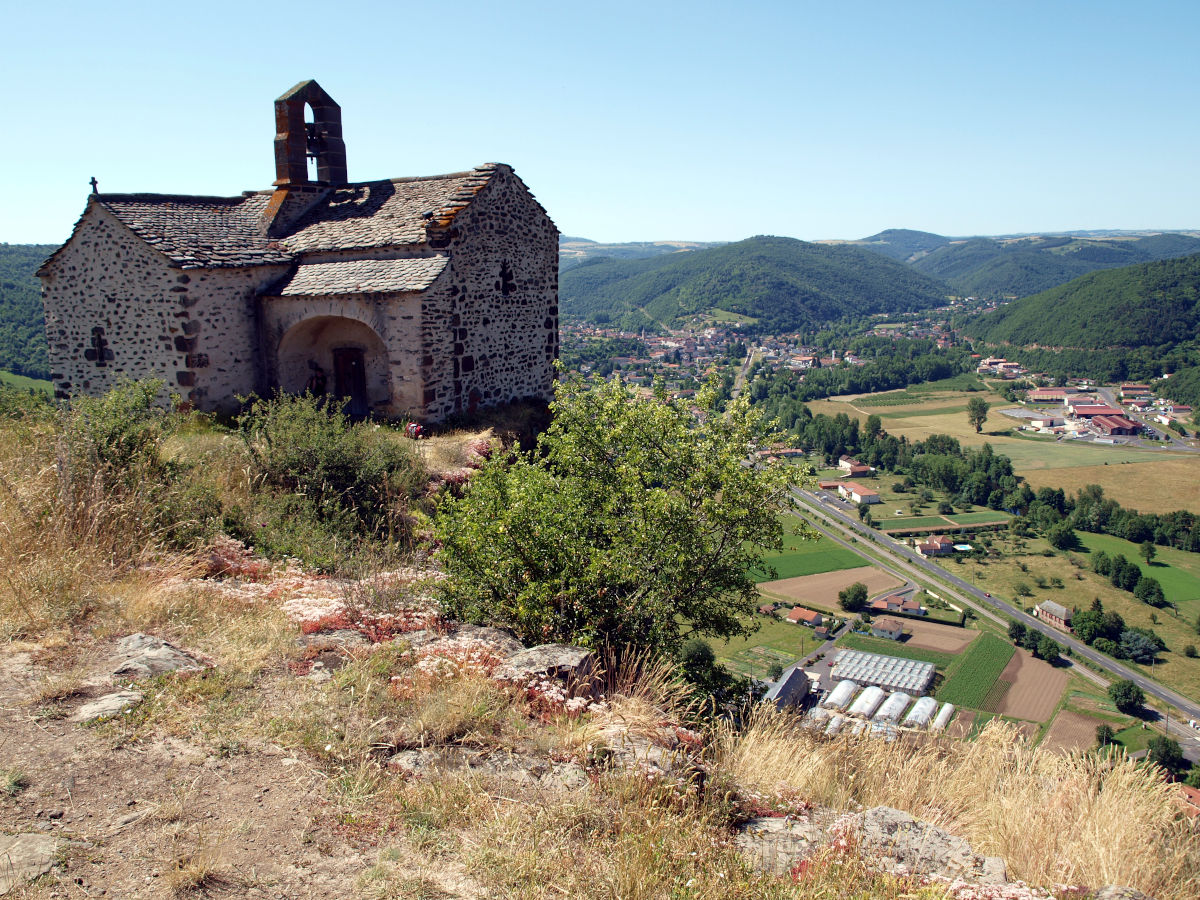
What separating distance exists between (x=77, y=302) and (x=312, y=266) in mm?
4817

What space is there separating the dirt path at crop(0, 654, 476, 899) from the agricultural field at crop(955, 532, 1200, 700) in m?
40.3

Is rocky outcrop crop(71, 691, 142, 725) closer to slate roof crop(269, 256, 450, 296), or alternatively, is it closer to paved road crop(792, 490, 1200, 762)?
slate roof crop(269, 256, 450, 296)

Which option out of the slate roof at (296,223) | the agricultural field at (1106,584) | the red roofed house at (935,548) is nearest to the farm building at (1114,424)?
the agricultural field at (1106,584)

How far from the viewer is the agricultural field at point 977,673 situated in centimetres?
2845

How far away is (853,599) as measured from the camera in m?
36.8

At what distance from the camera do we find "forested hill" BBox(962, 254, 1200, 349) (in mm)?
100562

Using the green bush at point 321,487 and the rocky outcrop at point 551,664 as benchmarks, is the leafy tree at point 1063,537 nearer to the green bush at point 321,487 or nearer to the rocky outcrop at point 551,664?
the green bush at point 321,487

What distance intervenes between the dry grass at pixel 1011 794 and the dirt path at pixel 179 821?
8.40 ft

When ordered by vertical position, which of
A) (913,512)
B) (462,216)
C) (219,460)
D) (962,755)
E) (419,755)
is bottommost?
(913,512)

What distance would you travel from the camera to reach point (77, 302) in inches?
566

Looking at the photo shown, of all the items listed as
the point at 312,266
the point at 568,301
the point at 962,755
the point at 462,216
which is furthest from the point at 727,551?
the point at 568,301

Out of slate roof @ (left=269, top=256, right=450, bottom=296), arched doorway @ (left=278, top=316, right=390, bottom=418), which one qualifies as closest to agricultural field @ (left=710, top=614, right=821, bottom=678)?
arched doorway @ (left=278, top=316, right=390, bottom=418)

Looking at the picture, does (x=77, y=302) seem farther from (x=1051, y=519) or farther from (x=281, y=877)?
(x=1051, y=519)

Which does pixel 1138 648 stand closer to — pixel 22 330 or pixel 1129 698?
pixel 1129 698
